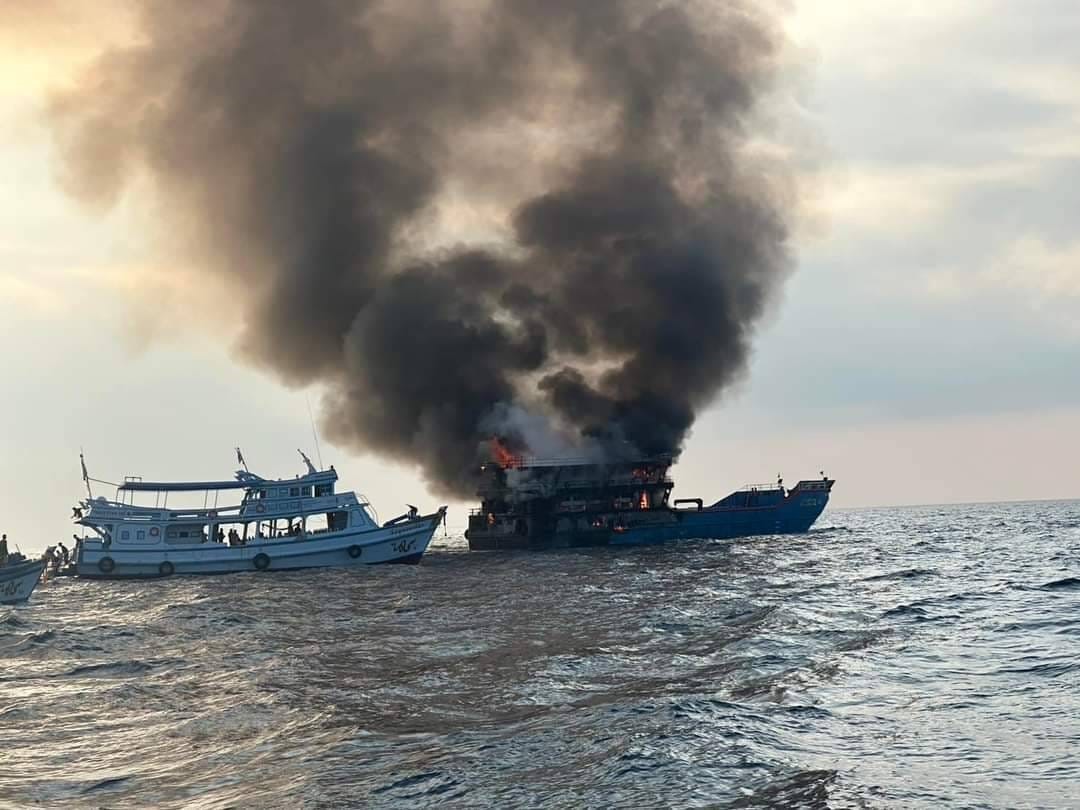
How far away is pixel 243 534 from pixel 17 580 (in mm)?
23825

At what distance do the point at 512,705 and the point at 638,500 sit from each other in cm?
9592

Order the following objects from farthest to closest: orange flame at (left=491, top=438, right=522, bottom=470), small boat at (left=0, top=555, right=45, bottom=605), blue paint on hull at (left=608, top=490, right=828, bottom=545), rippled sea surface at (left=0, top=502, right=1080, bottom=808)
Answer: orange flame at (left=491, top=438, right=522, bottom=470), blue paint on hull at (left=608, top=490, right=828, bottom=545), small boat at (left=0, top=555, right=45, bottom=605), rippled sea surface at (left=0, top=502, right=1080, bottom=808)

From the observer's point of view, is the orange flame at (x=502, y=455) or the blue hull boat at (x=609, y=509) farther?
the orange flame at (x=502, y=455)

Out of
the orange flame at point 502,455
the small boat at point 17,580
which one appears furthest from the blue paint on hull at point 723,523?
the small boat at point 17,580

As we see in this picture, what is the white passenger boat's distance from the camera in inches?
3295

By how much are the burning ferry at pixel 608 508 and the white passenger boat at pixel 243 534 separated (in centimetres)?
3511

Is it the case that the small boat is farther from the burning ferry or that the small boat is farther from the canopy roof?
the burning ferry

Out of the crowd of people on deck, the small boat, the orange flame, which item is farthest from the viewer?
the orange flame

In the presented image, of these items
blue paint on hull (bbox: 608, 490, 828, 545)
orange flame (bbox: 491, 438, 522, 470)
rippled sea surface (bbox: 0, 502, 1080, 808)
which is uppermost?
orange flame (bbox: 491, 438, 522, 470)

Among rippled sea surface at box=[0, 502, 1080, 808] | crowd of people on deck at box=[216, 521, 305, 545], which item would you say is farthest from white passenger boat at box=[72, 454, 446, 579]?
rippled sea surface at box=[0, 502, 1080, 808]

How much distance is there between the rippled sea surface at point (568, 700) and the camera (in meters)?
18.9

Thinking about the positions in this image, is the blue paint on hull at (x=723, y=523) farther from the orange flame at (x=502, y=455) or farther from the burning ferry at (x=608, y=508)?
the orange flame at (x=502, y=455)

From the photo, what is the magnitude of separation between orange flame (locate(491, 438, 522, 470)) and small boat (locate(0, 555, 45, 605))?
65.8m

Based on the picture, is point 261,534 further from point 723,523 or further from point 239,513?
point 723,523
